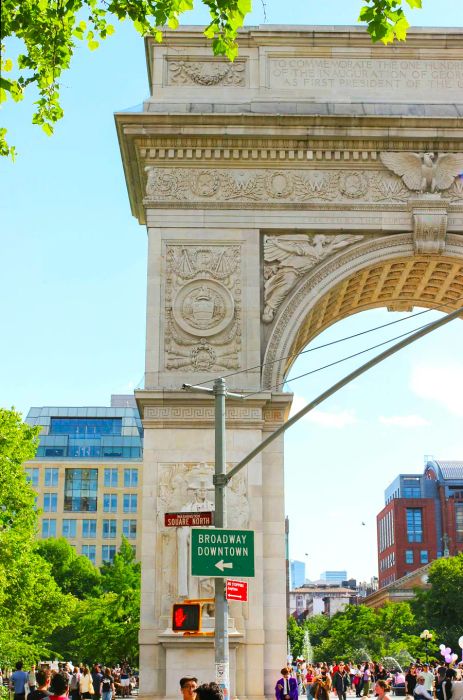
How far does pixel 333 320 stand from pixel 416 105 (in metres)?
6.86

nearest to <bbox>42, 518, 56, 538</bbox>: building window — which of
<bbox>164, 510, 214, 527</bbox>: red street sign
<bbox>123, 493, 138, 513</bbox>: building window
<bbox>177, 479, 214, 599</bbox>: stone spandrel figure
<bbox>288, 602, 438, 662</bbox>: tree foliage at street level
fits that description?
<bbox>123, 493, 138, 513</bbox>: building window

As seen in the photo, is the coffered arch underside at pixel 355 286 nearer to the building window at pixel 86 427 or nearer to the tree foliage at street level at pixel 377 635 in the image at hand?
the tree foliage at street level at pixel 377 635

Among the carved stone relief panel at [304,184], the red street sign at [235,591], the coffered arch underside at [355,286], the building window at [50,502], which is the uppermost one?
the building window at [50,502]

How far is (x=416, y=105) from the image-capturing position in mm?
30203

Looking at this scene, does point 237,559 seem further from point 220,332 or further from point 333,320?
point 333,320

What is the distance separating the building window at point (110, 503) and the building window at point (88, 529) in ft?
5.73

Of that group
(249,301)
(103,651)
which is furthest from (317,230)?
(103,651)

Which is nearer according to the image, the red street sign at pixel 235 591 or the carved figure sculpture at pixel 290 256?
the red street sign at pixel 235 591

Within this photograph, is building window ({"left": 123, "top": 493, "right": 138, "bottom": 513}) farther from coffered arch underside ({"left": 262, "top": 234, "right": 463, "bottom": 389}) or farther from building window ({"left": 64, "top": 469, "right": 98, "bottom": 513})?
coffered arch underside ({"left": 262, "top": 234, "right": 463, "bottom": 389})

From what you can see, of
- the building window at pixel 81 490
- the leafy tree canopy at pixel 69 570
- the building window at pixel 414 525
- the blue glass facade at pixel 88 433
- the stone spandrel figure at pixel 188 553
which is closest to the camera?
the stone spandrel figure at pixel 188 553

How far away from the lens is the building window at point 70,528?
101000 millimetres

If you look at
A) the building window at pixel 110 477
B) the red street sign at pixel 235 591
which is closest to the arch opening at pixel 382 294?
the red street sign at pixel 235 591

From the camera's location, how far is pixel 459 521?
436 feet

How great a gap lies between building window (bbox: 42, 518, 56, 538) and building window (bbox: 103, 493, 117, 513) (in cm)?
480
